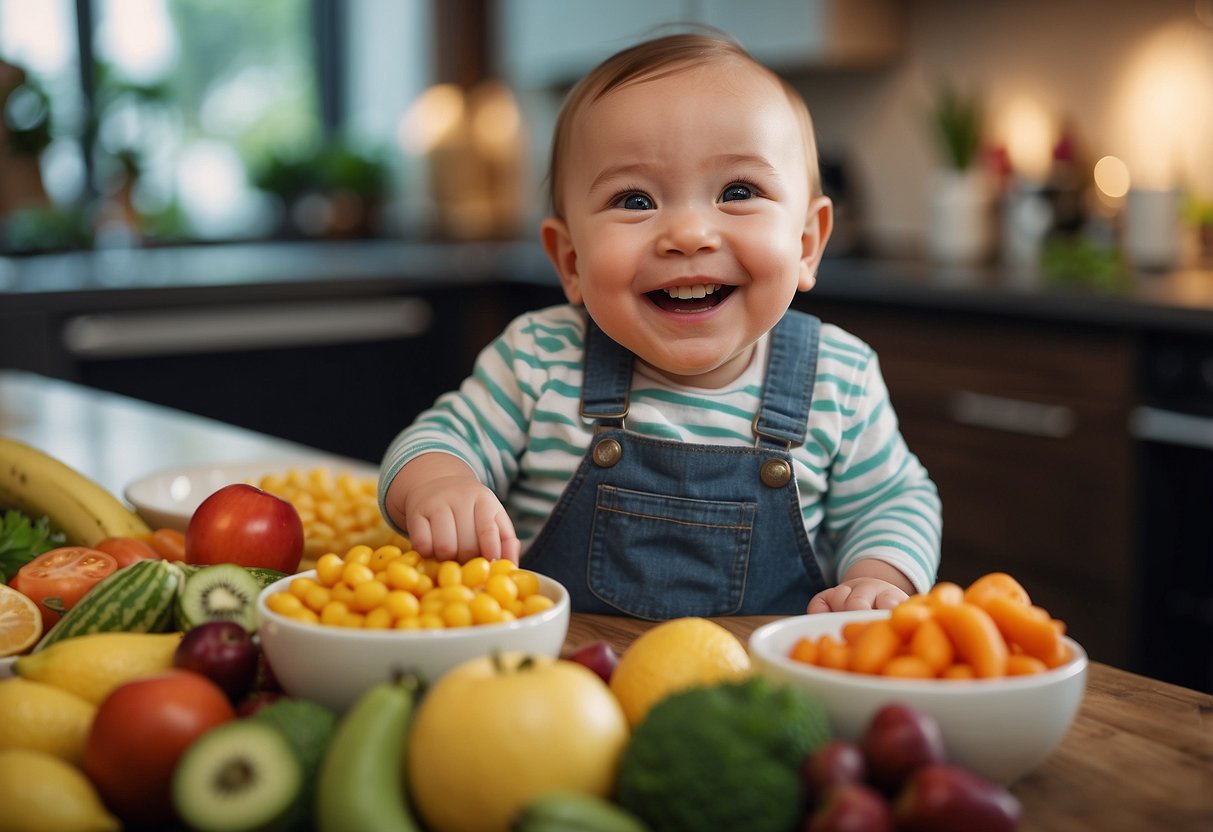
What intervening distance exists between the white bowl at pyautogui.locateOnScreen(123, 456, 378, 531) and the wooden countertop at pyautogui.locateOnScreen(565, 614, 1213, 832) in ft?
2.59

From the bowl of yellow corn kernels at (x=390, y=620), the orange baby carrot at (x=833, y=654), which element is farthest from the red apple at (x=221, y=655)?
the orange baby carrot at (x=833, y=654)

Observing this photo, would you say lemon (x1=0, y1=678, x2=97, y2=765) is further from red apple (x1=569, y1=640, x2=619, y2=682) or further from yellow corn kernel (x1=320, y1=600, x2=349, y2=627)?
red apple (x1=569, y1=640, x2=619, y2=682)

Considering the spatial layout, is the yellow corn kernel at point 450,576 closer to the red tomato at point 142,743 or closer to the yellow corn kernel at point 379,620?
the yellow corn kernel at point 379,620

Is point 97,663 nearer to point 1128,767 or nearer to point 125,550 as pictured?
point 125,550

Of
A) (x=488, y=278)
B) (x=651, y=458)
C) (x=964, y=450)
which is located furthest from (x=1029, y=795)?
(x=488, y=278)

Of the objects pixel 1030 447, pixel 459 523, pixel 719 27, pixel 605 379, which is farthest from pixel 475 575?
pixel 719 27

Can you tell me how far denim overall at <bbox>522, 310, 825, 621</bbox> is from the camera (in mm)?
1187

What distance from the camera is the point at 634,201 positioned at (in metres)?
1.16

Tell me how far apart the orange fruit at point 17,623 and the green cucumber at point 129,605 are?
19 millimetres

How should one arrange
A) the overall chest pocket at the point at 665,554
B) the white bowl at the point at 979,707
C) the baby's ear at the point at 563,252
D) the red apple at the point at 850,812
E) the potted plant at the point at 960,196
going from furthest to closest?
the potted plant at the point at 960,196
the baby's ear at the point at 563,252
the overall chest pocket at the point at 665,554
the white bowl at the point at 979,707
the red apple at the point at 850,812

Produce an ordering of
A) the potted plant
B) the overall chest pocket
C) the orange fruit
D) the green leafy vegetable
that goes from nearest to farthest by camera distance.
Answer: the orange fruit, the green leafy vegetable, the overall chest pocket, the potted plant

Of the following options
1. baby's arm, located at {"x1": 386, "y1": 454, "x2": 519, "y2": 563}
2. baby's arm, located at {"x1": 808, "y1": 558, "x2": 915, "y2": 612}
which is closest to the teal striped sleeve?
baby's arm, located at {"x1": 808, "y1": 558, "x2": 915, "y2": 612}

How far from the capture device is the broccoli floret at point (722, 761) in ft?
1.92

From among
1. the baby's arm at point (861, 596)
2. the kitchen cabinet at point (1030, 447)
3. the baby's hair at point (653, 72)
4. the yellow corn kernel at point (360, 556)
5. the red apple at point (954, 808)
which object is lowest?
the kitchen cabinet at point (1030, 447)
